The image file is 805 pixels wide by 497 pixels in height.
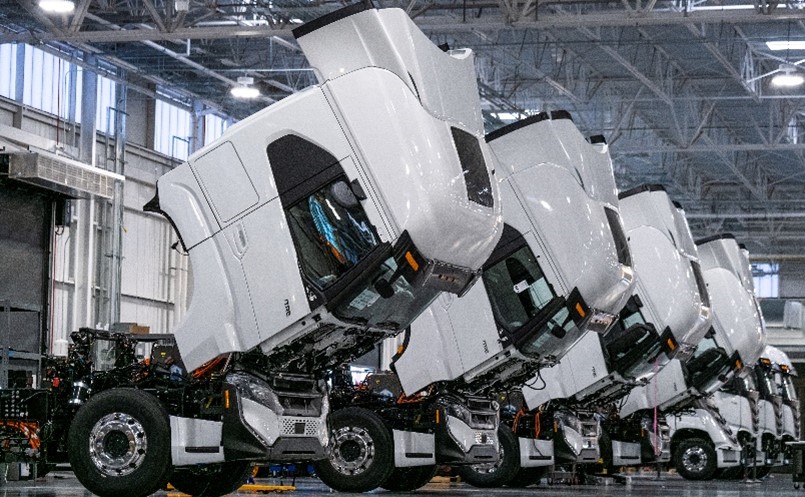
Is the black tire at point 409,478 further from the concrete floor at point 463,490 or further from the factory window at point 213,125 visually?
the factory window at point 213,125

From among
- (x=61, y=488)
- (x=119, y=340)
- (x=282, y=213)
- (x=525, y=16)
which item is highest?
(x=525, y=16)

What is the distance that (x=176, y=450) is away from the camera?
10625mm

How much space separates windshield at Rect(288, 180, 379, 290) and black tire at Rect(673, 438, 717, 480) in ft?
47.0

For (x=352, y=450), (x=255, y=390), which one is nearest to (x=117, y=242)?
(x=352, y=450)

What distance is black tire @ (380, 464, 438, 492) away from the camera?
1502 centimetres

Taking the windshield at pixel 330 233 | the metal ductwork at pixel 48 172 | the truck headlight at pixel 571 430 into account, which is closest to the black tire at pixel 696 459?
the truck headlight at pixel 571 430

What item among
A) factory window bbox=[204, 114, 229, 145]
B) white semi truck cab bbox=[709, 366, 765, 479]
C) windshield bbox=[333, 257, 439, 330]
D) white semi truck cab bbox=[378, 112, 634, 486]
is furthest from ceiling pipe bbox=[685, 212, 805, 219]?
windshield bbox=[333, 257, 439, 330]

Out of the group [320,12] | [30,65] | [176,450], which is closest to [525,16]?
[320,12]

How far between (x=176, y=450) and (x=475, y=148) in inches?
129

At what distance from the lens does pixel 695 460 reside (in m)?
23.6

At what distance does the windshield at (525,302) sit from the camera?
555 inches

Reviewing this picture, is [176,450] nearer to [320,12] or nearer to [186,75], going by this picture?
[320,12]

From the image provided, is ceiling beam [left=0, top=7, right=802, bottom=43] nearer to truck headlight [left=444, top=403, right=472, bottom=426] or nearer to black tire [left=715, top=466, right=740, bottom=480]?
black tire [left=715, top=466, right=740, bottom=480]

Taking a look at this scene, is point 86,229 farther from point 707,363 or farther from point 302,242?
point 302,242
